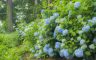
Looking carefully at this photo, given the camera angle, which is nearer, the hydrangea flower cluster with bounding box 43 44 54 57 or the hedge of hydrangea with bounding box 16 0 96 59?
Answer: the hedge of hydrangea with bounding box 16 0 96 59

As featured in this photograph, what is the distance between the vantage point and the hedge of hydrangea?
4.38 m

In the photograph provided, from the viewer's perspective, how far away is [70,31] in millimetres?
4586

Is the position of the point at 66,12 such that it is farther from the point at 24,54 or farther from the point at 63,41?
the point at 24,54

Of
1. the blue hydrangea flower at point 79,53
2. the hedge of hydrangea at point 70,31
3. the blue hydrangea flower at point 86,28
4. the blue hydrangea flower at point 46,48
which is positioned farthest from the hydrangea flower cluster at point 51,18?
the blue hydrangea flower at point 79,53

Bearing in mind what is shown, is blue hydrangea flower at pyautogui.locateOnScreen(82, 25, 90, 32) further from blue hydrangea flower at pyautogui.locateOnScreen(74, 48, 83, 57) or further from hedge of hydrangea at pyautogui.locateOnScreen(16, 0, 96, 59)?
blue hydrangea flower at pyautogui.locateOnScreen(74, 48, 83, 57)

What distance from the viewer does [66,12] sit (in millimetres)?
4926

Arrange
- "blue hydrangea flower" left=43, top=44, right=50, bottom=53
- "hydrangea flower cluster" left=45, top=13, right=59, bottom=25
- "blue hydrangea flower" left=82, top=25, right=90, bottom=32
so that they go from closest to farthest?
"blue hydrangea flower" left=82, top=25, right=90, bottom=32 < "hydrangea flower cluster" left=45, top=13, right=59, bottom=25 < "blue hydrangea flower" left=43, top=44, right=50, bottom=53

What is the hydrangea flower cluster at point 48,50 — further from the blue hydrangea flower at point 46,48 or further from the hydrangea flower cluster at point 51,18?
the hydrangea flower cluster at point 51,18

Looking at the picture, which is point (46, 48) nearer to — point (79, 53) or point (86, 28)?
point (79, 53)

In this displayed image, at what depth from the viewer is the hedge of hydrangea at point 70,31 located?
14.4 ft

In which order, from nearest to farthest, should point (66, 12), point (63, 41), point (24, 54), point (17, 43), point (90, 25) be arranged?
point (90, 25) < point (63, 41) < point (66, 12) < point (24, 54) < point (17, 43)

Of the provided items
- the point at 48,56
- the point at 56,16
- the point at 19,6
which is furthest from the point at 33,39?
the point at 19,6

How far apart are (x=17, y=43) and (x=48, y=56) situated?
2140mm

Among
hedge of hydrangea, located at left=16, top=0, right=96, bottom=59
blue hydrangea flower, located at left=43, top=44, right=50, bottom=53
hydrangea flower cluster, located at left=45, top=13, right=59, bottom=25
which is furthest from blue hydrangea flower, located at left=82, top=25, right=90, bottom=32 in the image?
blue hydrangea flower, located at left=43, top=44, right=50, bottom=53
